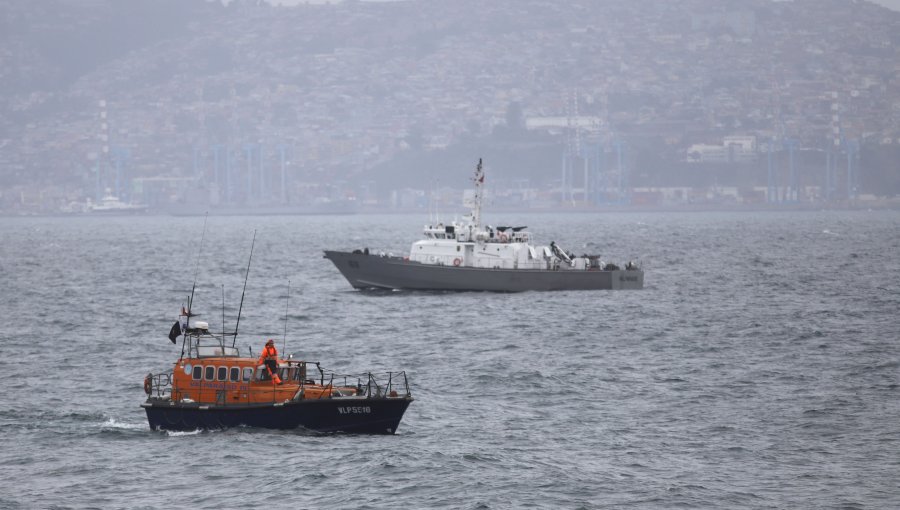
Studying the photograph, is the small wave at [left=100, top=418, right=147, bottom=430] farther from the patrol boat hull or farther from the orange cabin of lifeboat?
the patrol boat hull

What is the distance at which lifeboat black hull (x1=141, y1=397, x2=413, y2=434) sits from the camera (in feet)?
139

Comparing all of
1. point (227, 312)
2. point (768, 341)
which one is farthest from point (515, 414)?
point (227, 312)

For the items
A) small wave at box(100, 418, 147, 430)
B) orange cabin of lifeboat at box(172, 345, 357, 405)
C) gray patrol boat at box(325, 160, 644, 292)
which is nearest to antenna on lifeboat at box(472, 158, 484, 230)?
gray patrol boat at box(325, 160, 644, 292)

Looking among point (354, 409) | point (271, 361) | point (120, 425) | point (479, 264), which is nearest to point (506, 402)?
point (354, 409)

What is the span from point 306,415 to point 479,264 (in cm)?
5155

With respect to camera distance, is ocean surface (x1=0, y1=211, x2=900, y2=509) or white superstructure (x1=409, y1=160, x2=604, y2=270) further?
white superstructure (x1=409, y1=160, x2=604, y2=270)

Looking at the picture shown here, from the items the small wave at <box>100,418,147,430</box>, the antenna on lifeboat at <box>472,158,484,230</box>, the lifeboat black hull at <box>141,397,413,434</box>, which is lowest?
the small wave at <box>100,418,147,430</box>

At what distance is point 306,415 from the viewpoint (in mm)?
42562

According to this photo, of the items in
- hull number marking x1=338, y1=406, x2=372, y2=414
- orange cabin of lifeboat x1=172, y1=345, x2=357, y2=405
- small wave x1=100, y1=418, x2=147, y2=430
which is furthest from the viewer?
small wave x1=100, y1=418, x2=147, y2=430

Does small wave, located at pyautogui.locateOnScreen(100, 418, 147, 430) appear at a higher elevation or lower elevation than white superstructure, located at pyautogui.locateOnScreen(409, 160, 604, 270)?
lower

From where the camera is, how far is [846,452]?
43.0 metres

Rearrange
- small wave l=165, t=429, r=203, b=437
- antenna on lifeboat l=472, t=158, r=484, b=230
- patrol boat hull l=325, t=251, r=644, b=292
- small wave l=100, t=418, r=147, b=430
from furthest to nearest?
patrol boat hull l=325, t=251, r=644, b=292
antenna on lifeboat l=472, t=158, r=484, b=230
small wave l=100, t=418, r=147, b=430
small wave l=165, t=429, r=203, b=437

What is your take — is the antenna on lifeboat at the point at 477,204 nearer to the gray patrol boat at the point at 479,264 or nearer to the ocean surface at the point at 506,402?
the gray patrol boat at the point at 479,264

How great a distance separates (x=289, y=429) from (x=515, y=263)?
170 ft
